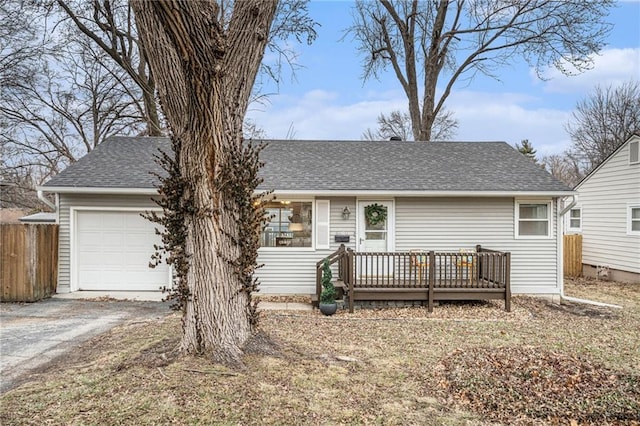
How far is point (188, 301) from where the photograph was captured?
13.2 ft

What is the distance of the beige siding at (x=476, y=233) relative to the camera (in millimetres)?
9102

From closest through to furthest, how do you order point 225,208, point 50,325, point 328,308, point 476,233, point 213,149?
point 213,149, point 225,208, point 50,325, point 328,308, point 476,233

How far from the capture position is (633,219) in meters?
11.5

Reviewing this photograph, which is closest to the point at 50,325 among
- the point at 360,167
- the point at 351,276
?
the point at 351,276

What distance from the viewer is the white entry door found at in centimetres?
905

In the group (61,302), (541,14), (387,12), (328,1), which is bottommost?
(61,302)

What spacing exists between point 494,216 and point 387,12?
13002 millimetres

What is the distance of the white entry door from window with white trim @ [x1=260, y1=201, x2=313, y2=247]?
1.24 m

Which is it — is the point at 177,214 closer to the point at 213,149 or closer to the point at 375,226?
the point at 213,149

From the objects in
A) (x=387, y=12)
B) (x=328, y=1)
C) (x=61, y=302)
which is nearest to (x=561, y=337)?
(x=328, y=1)

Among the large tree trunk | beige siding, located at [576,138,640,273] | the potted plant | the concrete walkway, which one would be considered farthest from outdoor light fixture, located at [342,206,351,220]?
beige siding, located at [576,138,640,273]

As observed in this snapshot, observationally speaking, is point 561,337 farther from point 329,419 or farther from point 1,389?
point 1,389

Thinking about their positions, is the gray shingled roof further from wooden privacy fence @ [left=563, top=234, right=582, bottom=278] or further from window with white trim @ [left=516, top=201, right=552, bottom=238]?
wooden privacy fence @ [left=563, top=234, right=582, bottom=278]

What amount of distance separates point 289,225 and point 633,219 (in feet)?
34.9
